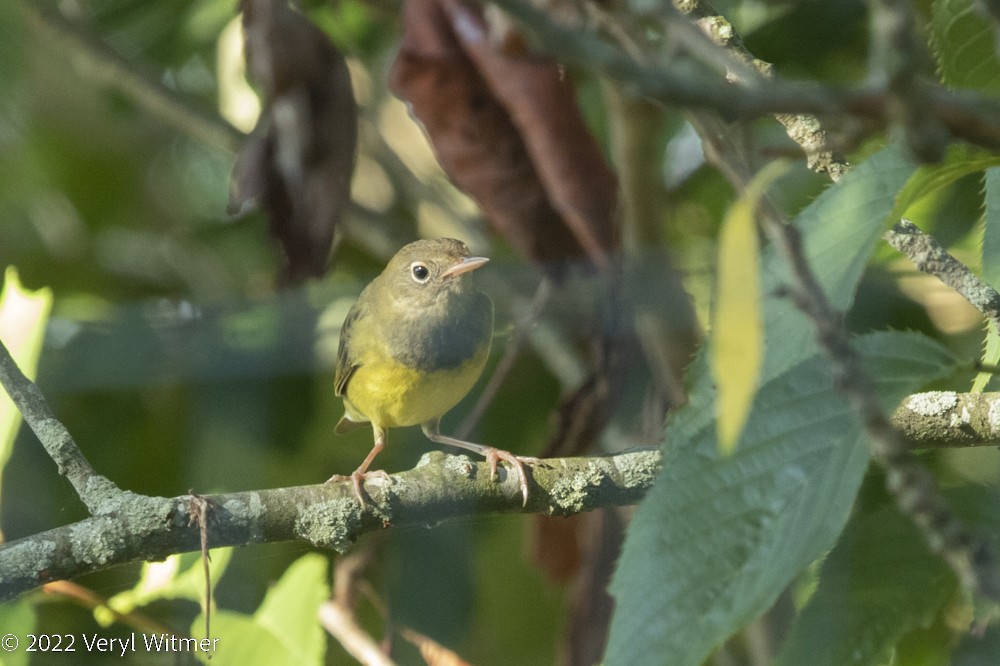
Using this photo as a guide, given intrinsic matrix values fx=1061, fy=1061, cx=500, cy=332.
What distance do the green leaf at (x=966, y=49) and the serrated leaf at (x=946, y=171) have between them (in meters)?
0.36

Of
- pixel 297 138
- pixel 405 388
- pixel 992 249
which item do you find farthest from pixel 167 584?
pixel 992 249

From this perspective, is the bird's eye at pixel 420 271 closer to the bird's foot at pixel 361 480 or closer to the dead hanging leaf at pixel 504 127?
Result: the dead hanging leaf at pixel 504 127

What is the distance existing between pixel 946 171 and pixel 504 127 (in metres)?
0.94

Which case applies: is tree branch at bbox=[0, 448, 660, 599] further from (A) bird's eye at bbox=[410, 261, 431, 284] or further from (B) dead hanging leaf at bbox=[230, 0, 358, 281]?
(A) bird's eye at bbox=[410, 261, 431, 284]

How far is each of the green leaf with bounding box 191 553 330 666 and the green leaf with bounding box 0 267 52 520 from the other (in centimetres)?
45

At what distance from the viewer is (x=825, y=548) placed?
39.7 inches

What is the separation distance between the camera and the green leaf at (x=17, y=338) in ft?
5.72

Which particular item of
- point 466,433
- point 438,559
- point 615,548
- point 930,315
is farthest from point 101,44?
point 930,315

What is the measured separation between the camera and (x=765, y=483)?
3.62 feet

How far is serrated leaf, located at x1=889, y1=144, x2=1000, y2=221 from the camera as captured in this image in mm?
1094

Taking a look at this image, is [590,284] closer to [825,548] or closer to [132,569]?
[132,569]

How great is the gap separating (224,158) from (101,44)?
70cm

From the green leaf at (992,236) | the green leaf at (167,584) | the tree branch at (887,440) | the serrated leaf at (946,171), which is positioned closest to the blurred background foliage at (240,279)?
the green leaf at (167,584)

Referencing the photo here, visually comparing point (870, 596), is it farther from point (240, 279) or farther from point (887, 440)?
point (240, 279)
